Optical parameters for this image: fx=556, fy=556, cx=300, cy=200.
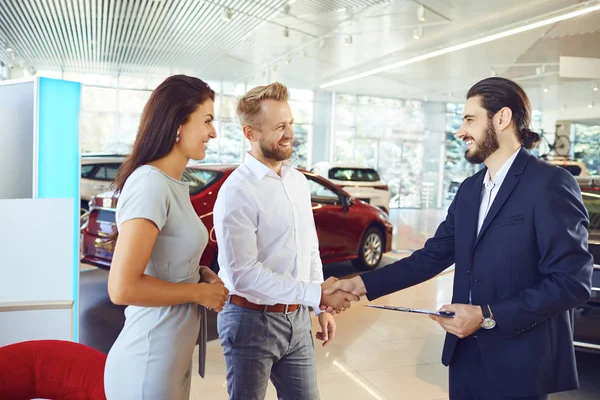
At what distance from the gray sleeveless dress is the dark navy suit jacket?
919mm

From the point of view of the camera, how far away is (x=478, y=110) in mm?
1890

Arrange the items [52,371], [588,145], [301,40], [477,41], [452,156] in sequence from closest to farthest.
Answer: [52,371] → [477,41] → [301,40] → [588,145] → [452,156]

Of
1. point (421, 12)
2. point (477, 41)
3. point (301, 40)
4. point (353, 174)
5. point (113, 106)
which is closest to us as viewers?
point (421, 12)

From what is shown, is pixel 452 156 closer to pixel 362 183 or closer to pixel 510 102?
pixel 362 183

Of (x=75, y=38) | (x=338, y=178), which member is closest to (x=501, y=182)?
(x=338, y=178)

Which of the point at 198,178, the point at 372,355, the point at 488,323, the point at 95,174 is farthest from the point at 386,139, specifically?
the point at 488,323

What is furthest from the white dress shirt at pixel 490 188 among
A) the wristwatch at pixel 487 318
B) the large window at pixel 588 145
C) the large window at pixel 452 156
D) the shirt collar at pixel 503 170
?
the large window at pixel 452 156

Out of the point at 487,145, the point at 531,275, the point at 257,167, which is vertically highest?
the point at 487,145

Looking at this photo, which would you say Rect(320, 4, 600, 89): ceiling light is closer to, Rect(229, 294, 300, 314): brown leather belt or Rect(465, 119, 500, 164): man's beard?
Rect(465, 119, 500, 164): man's beard

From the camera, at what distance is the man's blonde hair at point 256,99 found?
2.13 meters

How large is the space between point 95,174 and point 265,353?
8.00m

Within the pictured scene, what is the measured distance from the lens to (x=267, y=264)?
6.77 feet

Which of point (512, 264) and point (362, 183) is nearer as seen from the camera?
point (512, 264)

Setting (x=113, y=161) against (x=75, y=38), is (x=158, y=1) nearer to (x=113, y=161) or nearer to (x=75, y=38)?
(x=113, y=161)
